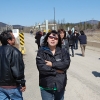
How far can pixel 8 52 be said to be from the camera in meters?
3.44

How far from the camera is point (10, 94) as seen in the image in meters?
3.58

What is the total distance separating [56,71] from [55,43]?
1.57 feet

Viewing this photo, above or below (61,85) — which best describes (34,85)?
below

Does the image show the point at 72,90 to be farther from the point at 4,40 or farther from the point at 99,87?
the point at 4,40

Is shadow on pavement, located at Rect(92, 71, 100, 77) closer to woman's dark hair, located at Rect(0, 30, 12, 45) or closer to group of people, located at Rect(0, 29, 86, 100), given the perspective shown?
group of people, located at Rect(0, 29, 86, 100)

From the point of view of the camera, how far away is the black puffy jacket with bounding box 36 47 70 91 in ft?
11.1

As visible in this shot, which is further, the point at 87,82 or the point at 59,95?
the point at 87,82

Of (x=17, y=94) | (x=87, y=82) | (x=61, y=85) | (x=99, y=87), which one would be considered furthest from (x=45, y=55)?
(x=87, y=82)

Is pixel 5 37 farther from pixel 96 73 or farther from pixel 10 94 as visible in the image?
pixel 96 73

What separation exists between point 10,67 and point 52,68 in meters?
0.64

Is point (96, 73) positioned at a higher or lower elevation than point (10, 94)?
lower

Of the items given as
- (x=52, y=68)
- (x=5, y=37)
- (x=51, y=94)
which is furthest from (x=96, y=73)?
(x=5, y=37)

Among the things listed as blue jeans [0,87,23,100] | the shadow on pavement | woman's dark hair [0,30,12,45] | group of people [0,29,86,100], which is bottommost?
the shadow on pavement

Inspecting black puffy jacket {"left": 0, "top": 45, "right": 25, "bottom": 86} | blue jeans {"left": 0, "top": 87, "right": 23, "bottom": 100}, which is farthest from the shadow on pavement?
black puffy jacket {"left": 0, "top": 45, "right": 25, "bottom": 86}
